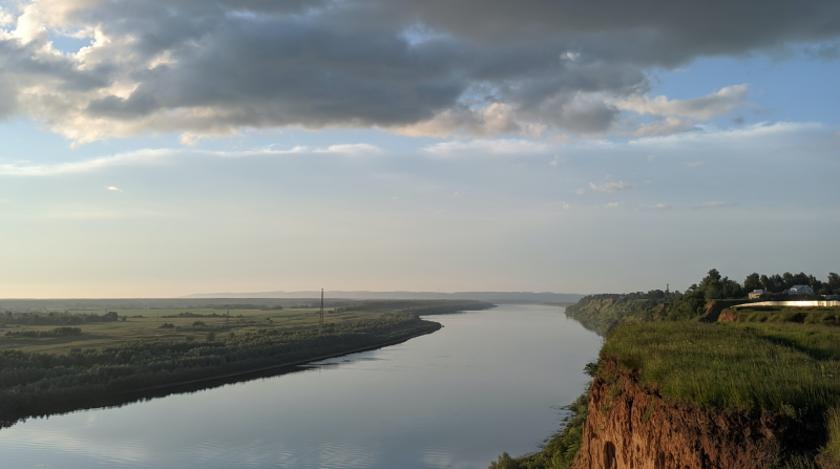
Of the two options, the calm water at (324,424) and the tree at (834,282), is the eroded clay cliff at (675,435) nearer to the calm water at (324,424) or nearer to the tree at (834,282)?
the calm water at (324,424)

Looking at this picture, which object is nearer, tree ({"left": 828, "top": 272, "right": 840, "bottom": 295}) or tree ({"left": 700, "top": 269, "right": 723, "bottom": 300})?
tree ({"left": 700, "top": 269, "right": 723, "bottom": 300})

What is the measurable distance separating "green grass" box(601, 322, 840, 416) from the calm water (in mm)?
12180

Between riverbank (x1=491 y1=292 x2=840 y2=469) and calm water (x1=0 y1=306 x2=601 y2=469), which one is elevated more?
riverbank (x1=491 y1=292 x2=840 y2=469)

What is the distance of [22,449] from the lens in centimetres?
2798

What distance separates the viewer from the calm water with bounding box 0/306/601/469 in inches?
1035

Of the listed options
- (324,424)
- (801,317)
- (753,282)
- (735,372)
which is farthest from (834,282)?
(735,372)

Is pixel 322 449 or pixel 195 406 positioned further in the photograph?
pixel 195 406

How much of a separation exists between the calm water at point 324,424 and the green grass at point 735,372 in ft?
40.0

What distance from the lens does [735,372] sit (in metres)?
9.74

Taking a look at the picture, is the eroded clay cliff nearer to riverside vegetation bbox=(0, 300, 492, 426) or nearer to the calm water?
the calm water

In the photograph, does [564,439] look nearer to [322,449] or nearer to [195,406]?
[322,449]

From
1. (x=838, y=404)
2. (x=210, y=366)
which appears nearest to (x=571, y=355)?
(x=210, y=366)

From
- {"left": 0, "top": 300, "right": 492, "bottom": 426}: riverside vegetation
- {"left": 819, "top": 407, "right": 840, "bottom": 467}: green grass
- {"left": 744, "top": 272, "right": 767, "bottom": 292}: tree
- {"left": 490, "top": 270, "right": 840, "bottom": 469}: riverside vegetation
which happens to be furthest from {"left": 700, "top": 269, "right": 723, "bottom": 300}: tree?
{"left": 819, "top": 407, "right": 840, "bottom": 467}: green grass

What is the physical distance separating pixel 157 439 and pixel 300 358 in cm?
3271
